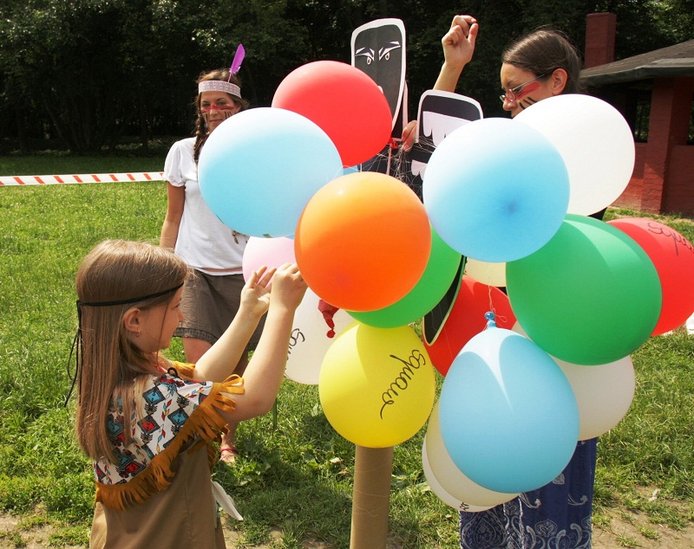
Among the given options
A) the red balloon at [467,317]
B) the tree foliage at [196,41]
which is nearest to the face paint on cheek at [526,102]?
the red balloon at [467,317]

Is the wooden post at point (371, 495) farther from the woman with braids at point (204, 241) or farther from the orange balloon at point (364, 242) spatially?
the woman with braids at point (204, 241)

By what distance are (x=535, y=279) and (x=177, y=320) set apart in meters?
0.89

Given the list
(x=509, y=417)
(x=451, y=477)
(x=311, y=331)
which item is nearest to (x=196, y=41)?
(x=311, y=331)

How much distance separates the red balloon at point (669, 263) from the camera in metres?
1.66

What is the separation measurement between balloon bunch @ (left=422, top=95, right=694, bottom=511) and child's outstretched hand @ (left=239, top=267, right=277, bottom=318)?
1.65ft

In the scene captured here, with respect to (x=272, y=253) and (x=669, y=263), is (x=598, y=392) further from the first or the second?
(x=272, y=253)

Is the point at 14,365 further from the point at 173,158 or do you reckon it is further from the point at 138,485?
the point at 138,485

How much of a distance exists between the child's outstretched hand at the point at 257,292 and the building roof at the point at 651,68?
27.4 feet

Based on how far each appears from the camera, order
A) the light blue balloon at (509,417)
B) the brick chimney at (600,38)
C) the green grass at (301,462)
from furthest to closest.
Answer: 1. the brick chimney at (600,38)
2. the green grass at (301,462)
3. the light blue balloon at (509,417)

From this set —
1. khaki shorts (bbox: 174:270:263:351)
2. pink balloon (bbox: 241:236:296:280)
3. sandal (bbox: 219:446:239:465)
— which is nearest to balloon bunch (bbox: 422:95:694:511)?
pink balloon (bbox: 241:236:296:280)

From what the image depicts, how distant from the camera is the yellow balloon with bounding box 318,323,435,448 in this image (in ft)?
5.12

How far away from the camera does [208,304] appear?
316cm

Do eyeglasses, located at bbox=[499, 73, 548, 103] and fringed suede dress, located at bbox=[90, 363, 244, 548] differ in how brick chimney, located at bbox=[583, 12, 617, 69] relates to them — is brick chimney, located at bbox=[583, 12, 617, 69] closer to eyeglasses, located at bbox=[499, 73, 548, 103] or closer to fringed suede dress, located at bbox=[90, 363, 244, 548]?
eyeglasses, located at bbox=[499, 73, 548, 103]

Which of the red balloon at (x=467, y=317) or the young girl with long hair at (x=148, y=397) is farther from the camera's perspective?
the red balloon at (x=467, y=317)
